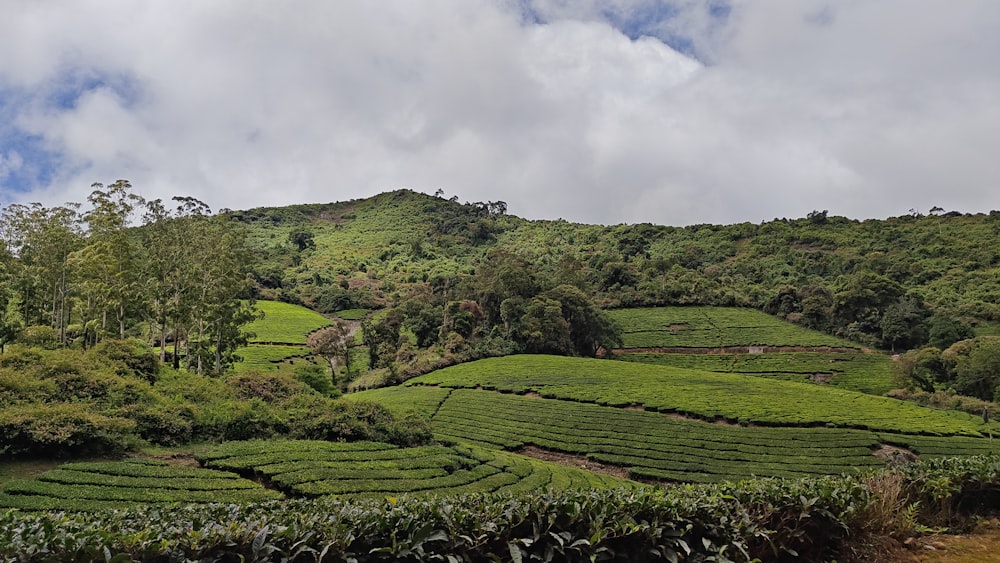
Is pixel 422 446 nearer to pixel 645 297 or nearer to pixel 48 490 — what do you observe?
pixel 48 490

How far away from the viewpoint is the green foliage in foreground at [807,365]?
180 feet

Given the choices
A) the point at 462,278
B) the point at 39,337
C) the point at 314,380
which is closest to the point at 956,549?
the point at 39,337

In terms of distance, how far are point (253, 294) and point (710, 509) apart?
3550 inches

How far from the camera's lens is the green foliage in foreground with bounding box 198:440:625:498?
55.4 ft

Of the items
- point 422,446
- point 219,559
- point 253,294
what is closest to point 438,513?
point 219,559

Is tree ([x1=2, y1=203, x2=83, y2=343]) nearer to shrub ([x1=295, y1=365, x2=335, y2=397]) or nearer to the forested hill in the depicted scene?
shrub ([x1=295, y1=365, x2=335, y2=397])

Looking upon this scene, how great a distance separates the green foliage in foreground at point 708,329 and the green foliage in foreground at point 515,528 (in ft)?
212

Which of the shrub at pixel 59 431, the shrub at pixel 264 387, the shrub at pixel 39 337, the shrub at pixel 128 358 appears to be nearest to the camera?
the shrub at pixel 59 431

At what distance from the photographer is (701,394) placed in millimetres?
41344

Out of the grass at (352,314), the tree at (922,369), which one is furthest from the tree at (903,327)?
the grass at (352,314)

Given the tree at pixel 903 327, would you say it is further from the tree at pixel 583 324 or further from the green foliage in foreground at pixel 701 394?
the tree at pixel 583 324

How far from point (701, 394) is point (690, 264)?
2982 inches

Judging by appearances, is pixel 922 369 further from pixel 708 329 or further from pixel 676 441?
pixel 676 441

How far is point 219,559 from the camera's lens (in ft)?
18.7
